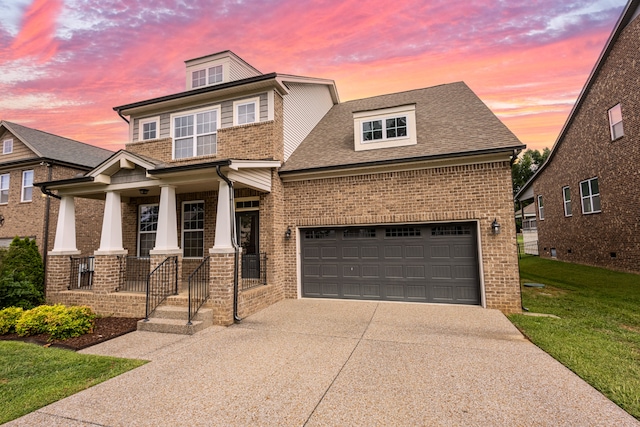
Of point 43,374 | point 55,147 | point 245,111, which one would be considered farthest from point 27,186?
point 43,374

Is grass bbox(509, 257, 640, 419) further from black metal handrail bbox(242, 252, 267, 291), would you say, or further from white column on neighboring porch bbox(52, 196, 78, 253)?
white column on neighboring porch bbox(52, 196, 78, 253)

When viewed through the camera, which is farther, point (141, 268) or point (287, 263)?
point (141, 268)

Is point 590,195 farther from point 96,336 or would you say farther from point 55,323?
point 55,323

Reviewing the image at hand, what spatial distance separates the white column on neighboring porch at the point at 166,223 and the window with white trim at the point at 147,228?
12.0ft

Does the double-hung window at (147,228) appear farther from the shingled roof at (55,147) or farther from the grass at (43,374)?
the shingled roof at (55,147)

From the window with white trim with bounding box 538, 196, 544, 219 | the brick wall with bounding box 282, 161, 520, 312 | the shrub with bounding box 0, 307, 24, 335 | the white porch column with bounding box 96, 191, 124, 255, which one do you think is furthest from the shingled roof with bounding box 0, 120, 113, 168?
the window with white trim with bounding box 538, 196, 544, 219

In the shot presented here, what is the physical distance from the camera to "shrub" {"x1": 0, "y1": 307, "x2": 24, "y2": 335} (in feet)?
22.5

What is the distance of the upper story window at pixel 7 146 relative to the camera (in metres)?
14.8

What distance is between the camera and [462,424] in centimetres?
307

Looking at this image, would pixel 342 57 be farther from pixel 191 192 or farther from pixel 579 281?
pixel 579 281

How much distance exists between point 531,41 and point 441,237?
6.85 meters

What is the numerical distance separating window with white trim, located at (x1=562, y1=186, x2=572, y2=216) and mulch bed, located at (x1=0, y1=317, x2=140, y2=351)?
21.0m

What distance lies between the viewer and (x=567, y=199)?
17.0 m

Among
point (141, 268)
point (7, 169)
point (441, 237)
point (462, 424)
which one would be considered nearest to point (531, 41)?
point (441, 237)
